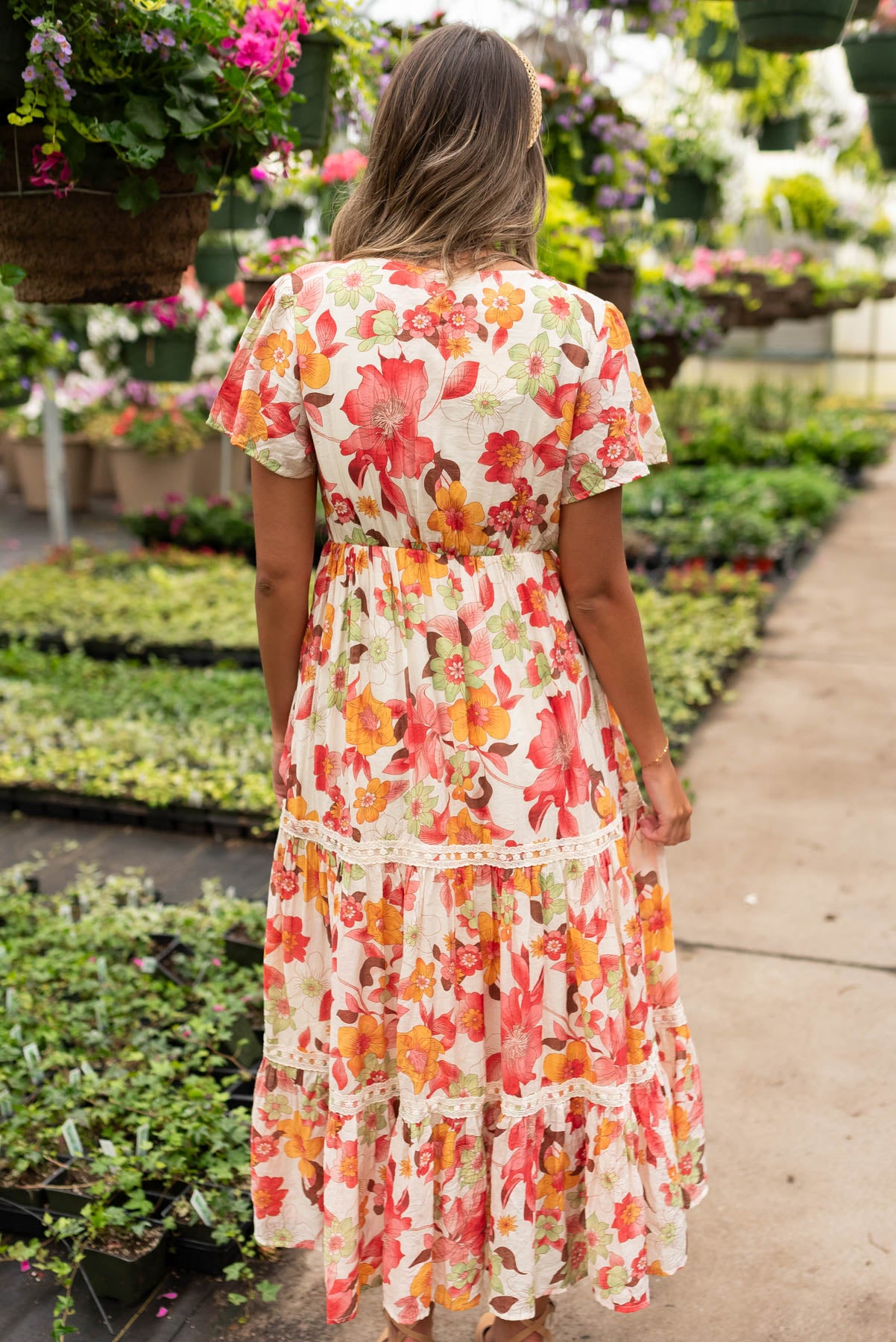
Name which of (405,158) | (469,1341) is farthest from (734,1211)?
(405,158)

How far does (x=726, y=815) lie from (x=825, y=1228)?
5.63 ft

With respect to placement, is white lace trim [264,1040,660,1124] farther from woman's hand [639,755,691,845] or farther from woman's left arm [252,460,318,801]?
woman's left arm [252,460,318,801]

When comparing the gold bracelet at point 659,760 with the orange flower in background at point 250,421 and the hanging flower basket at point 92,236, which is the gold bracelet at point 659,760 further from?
the hanging flower basket at point 92,236

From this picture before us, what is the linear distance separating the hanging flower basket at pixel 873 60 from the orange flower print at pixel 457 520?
3.01m

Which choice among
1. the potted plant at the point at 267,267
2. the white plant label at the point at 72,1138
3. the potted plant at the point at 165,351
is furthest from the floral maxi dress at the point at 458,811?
the potted plant at the point at 165,351

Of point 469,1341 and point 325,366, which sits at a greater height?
point 325,366

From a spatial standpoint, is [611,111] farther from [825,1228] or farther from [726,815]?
[825,1228]

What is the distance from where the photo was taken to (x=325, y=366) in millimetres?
1360

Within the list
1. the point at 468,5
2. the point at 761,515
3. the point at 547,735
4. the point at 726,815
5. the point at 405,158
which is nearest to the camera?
the point at 405,158

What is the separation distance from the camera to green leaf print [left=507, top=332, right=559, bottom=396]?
1331mm

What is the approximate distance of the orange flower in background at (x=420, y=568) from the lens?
4.69ft

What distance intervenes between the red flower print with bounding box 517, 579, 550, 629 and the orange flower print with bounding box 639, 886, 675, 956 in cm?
42

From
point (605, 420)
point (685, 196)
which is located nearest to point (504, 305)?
point (605, 420)

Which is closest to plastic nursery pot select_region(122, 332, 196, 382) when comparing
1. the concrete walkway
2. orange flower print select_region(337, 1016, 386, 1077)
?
the concrete walkway
